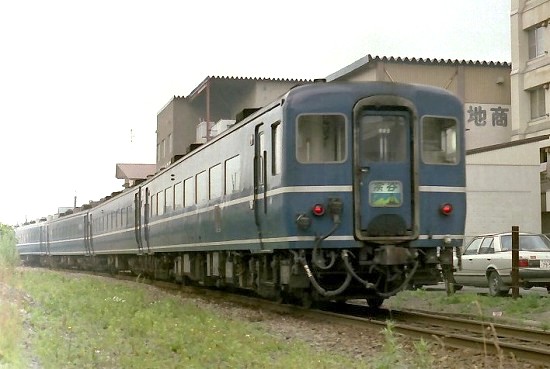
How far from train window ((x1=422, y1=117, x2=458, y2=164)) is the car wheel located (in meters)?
5.67

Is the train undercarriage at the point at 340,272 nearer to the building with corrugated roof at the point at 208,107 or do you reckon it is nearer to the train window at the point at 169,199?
the train window at the point at 169,199

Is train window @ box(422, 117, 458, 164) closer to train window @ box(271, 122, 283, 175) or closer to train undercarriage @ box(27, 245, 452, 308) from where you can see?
train undercarriage @ box(27, 245, 452, 308)

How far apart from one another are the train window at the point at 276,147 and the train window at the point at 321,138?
1.03 ft

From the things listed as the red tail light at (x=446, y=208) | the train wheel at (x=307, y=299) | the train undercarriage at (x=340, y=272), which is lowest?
the train wheel at (x=307, y=299)

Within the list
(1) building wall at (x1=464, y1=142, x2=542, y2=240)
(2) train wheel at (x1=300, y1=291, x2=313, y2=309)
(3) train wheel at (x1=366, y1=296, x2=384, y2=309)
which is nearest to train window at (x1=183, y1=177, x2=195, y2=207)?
(3) train wheel at (x1=366, y1=296, x2=384, y2=309)

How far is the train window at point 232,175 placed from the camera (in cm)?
1359

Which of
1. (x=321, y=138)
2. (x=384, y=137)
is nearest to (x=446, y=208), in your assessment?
(x=384, y=137)

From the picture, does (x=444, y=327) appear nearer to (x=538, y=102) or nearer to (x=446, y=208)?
(x=446, y=208)

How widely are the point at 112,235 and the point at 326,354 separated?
22.7 metres

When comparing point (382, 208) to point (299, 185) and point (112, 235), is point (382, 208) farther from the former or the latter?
point (112, 235)

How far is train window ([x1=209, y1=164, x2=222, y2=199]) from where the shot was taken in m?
14.9

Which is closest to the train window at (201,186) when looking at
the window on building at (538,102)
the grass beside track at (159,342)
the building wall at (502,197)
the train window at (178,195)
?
the train window at (178,195)

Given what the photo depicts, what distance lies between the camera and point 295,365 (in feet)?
22.9

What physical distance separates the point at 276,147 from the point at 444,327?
3323mm
